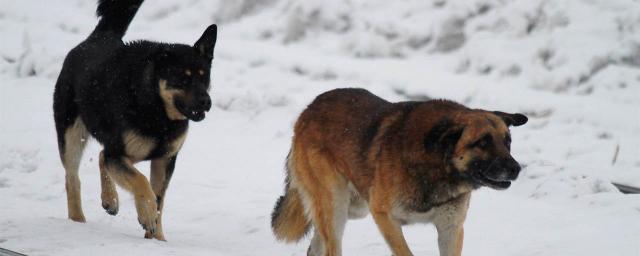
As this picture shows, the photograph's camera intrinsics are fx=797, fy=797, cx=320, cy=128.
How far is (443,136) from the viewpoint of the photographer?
5.19 metres

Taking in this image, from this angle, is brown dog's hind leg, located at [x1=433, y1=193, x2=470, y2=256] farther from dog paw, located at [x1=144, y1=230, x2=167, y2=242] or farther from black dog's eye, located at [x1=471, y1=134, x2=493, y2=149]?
Result: dog paw, located at [x1=144, y1=230, x2=167, y2=242]

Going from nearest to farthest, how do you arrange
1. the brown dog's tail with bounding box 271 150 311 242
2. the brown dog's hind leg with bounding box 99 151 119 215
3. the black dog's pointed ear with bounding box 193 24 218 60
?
1. the brown dog's tail with bounding box 271 150 311 242
2. the black dog's pointed ear with bounding box 193 24 218 60
3. the brown dog's hind leg with bounding box 99 151 119 215

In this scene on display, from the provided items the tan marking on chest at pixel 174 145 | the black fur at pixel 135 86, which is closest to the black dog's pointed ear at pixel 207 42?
the black fur at pixel 135 86

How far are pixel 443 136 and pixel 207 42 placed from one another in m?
2.66

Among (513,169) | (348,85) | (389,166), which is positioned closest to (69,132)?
(389,166)

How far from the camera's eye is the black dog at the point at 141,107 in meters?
6.52

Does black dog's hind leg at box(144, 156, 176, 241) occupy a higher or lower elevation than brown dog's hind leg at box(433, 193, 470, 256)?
higher

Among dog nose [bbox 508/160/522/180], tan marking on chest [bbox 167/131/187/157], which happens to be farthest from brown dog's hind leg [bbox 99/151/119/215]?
dog nose [bbox 508/160/522/180]

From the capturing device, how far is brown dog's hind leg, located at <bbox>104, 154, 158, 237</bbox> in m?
6.43

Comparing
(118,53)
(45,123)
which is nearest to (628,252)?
(118,53)

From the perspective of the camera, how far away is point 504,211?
7.88m

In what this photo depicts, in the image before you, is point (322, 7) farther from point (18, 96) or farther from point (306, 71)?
point (18, 96)

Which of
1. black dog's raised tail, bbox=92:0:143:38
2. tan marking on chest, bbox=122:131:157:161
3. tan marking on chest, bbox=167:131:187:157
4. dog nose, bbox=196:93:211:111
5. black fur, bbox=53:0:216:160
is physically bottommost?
tan marking on chest, bbox=167:131:187:157

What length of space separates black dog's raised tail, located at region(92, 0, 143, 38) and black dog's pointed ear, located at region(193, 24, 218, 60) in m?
1.40
